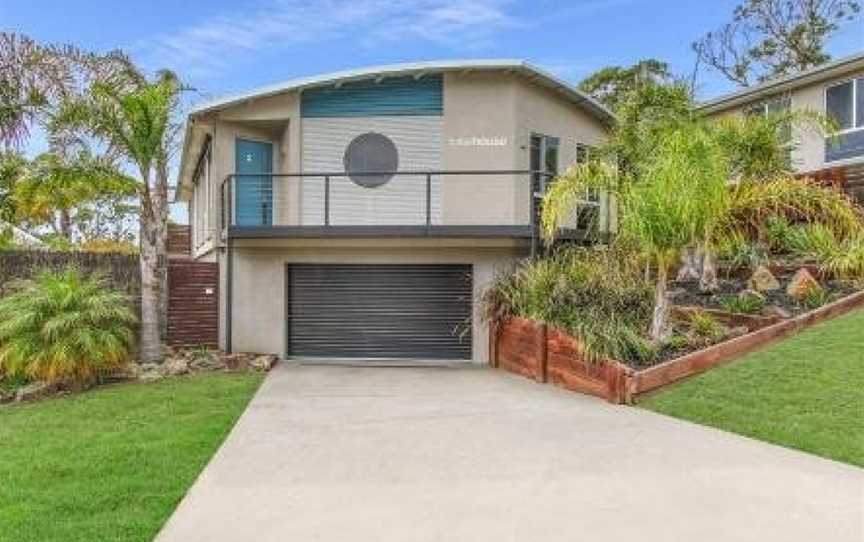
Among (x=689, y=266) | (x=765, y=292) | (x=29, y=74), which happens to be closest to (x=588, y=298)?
(x=765, y=292)

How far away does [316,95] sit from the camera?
15562mm

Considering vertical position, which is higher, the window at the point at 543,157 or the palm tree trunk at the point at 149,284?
the window at the point at 543,157

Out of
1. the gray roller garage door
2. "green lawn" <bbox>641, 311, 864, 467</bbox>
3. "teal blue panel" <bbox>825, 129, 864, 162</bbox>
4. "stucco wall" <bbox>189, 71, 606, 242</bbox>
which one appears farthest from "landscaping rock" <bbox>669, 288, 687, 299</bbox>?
"teal blue panel" <bbox>825, 129, 864, 162</bbox>

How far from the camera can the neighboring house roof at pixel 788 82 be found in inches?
772

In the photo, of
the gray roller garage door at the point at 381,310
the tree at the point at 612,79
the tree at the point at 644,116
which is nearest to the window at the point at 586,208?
the tree at the point at 644,116

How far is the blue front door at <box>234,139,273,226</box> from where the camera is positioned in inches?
609

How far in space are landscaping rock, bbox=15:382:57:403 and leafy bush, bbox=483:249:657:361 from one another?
737 centimetres

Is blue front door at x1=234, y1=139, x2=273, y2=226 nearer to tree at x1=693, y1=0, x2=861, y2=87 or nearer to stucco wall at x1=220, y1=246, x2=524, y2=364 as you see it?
stucco wall at x1=220, y1=246, x2=524, y2=364

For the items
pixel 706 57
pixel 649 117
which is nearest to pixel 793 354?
pixel 649 117

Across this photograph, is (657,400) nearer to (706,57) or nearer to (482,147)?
(482,147)

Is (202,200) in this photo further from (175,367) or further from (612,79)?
(612,79)

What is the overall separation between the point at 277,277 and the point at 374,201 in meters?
2.46

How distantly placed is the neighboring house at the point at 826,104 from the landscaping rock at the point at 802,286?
6881 millimetres

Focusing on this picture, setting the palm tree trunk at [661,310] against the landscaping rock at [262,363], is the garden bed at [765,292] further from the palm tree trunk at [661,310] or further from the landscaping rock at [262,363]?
the landscaping rock at [262,363]
